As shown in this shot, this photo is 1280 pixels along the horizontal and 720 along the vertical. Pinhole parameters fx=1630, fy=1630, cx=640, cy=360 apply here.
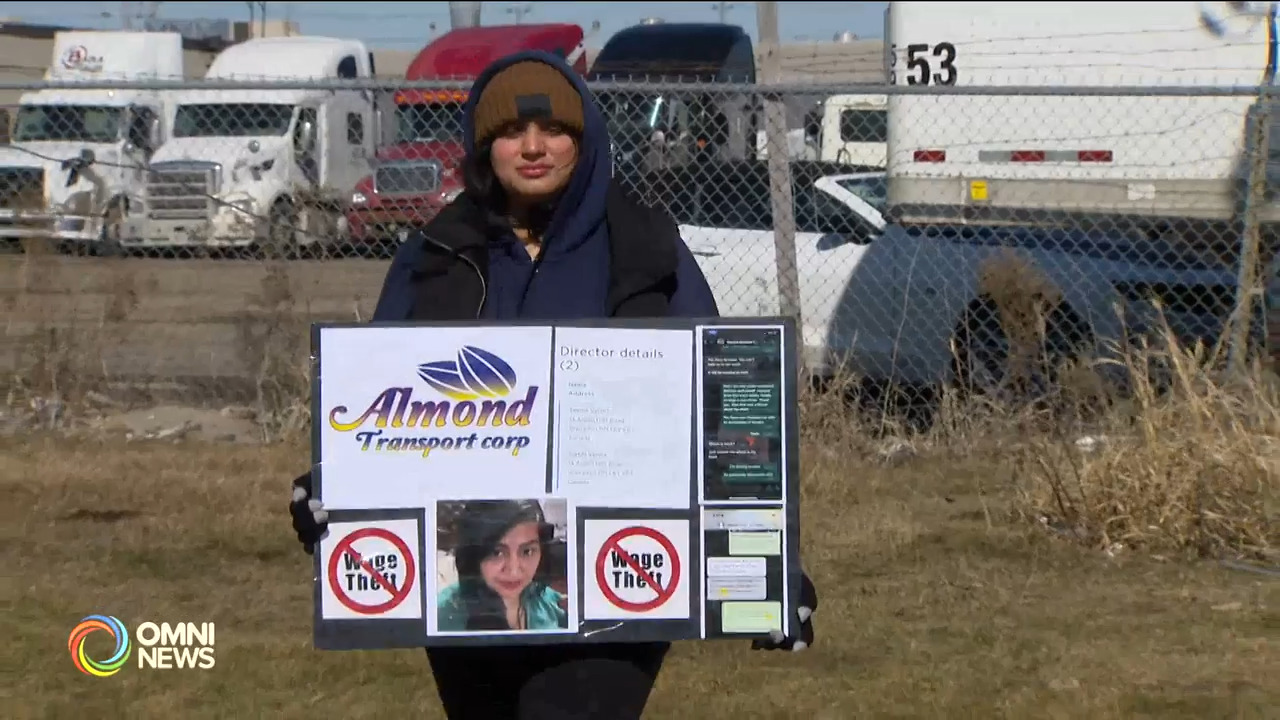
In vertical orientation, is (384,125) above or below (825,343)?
above

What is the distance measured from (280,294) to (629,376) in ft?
18.2

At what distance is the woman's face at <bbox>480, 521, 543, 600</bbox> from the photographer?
2869 millimetres

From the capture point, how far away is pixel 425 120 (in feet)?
49.8

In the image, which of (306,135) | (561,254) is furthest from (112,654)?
(306,135)

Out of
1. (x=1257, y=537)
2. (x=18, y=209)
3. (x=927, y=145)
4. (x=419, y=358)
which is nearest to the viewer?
(x=419, y=358)

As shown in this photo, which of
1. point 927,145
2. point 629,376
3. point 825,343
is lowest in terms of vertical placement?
point 629,376

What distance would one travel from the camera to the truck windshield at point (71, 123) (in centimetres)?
1633

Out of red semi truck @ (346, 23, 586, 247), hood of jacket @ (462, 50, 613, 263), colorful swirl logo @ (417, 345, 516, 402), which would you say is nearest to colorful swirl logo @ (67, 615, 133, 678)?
red semi truck @ (346, 23, 586, 247)

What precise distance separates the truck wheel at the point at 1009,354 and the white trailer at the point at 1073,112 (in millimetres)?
2347

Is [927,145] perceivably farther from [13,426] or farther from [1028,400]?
[13,426]

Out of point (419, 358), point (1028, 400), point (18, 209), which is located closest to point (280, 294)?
point (18, 209)

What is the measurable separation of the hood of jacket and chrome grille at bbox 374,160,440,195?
668cm

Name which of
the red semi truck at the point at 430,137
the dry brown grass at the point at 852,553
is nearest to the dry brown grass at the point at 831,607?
the dry brown grass at the point at 852,553

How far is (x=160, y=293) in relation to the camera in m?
8.60
